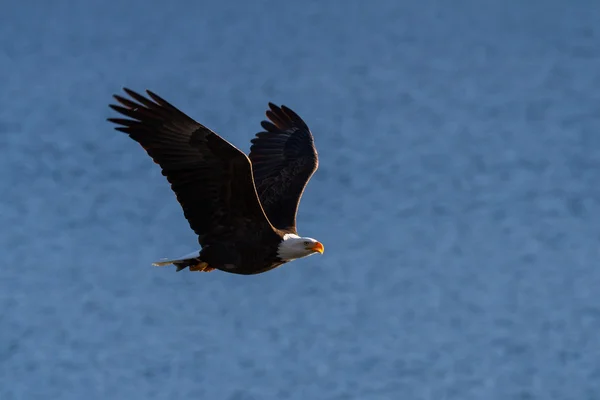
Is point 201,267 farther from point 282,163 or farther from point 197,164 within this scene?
point 282,163

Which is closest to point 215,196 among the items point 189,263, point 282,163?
point 189,263

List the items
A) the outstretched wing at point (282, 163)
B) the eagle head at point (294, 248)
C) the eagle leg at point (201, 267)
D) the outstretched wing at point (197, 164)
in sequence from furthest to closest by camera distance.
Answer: the outstretched wing at point (282, 163)
the eagle leg at point (201, 267)
the eagle head at point (294, 248)
the outstretched wing at point (197, 164)

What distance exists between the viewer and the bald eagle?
7.84 m

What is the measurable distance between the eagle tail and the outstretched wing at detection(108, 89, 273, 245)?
23 cm

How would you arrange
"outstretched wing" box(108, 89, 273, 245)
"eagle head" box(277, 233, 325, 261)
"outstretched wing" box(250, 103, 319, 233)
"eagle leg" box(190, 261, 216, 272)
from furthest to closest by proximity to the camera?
"outstretched wing" box(250, 103, 319, 233)
"eagle leg" box(190, 261, 216, 272)
"eagle head" box(277, 233, 325, 261)
"outstretched wing" box(108, 89, 273, 245)

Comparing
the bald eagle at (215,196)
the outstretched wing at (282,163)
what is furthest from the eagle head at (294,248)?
the outstretched wing at (282,163)

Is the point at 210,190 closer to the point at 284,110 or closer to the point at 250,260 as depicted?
the point at 250,260

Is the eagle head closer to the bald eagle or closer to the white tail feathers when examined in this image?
the bald eagle

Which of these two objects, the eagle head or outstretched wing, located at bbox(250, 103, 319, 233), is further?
outstretched wing, located at bbox(250, 103, 319, 233)

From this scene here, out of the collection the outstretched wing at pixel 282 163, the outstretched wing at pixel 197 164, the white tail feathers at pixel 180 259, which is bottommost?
the white tail feathers at pixel 180 259

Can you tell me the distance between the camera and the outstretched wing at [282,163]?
9.04m

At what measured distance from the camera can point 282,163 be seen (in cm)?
952

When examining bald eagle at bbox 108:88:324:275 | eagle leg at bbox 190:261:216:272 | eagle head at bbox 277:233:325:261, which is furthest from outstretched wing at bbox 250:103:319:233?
eagle leg at bbox 190:261:216:272

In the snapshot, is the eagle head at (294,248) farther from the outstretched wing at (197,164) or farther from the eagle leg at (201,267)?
the eagle leg at (201,267)
